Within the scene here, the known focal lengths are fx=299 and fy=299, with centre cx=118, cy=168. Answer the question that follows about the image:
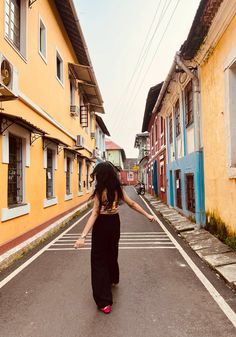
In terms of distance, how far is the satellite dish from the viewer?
5.44 metres

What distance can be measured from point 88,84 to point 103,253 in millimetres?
13968

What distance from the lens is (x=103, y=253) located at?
4.00m

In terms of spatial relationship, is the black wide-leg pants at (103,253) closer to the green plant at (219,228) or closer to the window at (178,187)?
the green plant at (219,228)

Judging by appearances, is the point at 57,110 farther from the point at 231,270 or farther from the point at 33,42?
the point at 231,270

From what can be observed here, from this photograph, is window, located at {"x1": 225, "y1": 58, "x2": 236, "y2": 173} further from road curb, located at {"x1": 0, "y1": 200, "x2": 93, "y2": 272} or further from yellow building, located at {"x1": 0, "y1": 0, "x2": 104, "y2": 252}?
yellow building, located at {"x1": 0, "y1": 0, "x2": 104, "y2": 252}

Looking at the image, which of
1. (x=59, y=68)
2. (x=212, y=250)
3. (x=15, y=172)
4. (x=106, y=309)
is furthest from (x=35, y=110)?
(x=106, y=309)

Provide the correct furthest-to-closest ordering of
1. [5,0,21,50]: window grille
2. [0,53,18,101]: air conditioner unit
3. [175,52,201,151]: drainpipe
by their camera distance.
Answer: [175,52,201,151]: drainpipe < [5,0,21,50]: window grille < [0,53,18,101]: air conditioner unit

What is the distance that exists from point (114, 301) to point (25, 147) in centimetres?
514

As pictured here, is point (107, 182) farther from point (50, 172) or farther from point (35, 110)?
point (50, 172)

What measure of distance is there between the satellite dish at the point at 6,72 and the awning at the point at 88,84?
28.0 feet

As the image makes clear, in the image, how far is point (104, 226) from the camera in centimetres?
404

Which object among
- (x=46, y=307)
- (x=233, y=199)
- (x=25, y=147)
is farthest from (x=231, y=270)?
(x=25, y=147)

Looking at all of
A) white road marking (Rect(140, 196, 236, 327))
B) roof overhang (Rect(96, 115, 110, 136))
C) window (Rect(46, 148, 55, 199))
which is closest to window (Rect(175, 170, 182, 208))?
window (Rect(46, 148, 55, 199))

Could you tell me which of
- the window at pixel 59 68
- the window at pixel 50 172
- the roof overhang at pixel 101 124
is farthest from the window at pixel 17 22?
the roof overhang at pixel 101 124
